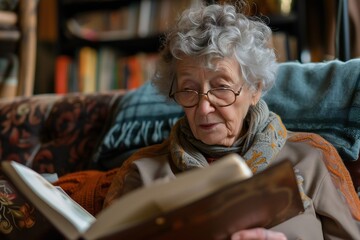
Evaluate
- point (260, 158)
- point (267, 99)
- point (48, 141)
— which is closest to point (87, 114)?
point (48, 141)

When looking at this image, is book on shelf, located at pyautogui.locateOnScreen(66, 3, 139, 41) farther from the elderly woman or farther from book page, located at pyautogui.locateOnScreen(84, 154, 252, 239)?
book page, located at pyautogui.locateOnScreen(84, 154, 252, 239)

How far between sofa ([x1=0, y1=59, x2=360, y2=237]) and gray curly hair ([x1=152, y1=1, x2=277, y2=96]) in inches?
6.7

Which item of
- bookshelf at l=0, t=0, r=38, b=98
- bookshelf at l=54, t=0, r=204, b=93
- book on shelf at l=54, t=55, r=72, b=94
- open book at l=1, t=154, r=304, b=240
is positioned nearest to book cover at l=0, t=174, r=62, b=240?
open book at l=1, t=154, r=304, b=240

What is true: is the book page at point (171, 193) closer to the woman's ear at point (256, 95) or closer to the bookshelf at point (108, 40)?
the woman's ear at point (256, 95)

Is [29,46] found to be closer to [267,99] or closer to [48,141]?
[48,141]

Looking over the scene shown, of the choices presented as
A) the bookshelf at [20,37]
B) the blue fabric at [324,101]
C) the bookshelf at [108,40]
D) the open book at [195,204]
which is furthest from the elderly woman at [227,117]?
the bookshelf at [108,40]

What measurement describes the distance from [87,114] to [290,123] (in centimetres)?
73

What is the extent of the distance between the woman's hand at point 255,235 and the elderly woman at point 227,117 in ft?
0.74

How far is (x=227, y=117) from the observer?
1271 mm

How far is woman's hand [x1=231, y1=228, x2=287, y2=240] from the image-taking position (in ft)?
3.05

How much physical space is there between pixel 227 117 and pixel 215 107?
0.12ft

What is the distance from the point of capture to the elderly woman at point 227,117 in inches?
47.6

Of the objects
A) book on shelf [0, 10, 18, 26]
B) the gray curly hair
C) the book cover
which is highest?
the gray curly hair

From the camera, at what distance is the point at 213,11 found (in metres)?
1.33
